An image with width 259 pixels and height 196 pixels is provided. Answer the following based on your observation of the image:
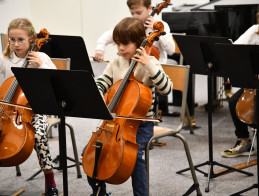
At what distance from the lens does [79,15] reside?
22.8 feet

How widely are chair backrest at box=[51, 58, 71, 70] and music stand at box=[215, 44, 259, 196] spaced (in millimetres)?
1026

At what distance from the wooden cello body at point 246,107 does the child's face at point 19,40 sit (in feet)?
5.08

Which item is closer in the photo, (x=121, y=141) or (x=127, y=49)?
(x=121, y=141)

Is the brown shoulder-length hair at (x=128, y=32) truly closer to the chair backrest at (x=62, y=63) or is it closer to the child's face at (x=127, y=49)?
the child's face at (x=127, y=49)

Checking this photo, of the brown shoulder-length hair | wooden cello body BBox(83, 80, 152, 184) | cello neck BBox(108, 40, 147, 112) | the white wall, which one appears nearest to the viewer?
wooden cello body BBox(83, 80, 152, 184)

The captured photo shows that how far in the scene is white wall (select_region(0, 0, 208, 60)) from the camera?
6883 millimetres

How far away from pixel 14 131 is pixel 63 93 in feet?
1.95

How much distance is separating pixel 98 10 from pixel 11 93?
4492 millimetres

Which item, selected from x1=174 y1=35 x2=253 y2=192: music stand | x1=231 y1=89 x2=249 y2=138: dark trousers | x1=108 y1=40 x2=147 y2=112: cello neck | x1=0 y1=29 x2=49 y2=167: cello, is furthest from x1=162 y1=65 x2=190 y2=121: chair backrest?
x1=0 y1=29 x2=49 y2=167: cello

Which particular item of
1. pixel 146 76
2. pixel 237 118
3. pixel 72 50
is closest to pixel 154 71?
pixel 146 76

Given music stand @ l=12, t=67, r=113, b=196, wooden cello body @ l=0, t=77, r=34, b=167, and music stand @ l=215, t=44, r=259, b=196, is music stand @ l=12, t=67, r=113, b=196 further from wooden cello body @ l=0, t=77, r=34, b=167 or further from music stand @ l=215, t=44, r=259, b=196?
music stand @ l=215, t=44, r=259, b=196

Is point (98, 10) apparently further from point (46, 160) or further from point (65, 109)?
point (65, 109)

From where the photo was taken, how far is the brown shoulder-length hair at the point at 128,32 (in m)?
2.42

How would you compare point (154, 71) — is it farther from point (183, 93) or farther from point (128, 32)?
point (183, 93)
